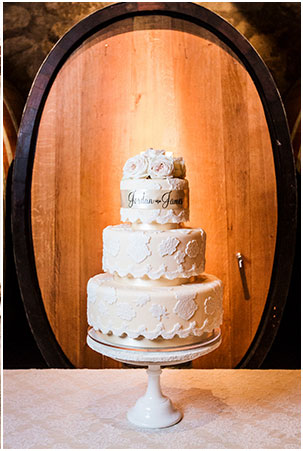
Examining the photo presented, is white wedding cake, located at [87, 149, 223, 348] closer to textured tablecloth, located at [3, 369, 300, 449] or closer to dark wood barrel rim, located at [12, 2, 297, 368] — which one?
textured tablecloth, located at [3, 369, 300, 449]

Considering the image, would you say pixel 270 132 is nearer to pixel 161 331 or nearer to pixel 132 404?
pixel 161 331

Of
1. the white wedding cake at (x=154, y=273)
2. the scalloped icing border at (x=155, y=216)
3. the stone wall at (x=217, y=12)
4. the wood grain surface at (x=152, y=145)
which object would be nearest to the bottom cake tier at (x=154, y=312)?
the white wedding cake at (x=154, y=273)

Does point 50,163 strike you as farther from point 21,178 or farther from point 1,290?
point 1,290

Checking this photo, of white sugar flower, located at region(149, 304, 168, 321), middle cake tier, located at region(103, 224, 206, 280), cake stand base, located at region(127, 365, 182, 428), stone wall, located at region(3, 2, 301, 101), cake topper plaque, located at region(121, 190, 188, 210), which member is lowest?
cake stand base, located at region(127, 365, 182, 428)

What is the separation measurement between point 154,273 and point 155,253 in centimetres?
8

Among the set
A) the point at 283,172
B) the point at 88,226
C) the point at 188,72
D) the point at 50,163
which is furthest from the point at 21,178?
the point at 283,172

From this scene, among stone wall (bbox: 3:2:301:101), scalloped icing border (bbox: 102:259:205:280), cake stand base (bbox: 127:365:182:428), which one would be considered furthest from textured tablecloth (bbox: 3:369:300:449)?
stone wall (bbox: 3:2:301:101)

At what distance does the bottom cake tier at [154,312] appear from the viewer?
1.67 m

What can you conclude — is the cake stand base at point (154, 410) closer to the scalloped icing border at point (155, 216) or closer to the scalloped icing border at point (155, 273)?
the scalloped icing border at point (155, 273)

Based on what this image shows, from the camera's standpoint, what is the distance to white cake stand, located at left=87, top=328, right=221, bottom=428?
1.66 m

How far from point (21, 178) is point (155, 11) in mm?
1095

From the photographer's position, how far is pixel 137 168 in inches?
70.6

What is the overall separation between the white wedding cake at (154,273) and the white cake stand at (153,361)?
0.03m

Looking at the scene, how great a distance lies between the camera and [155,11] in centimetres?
234
